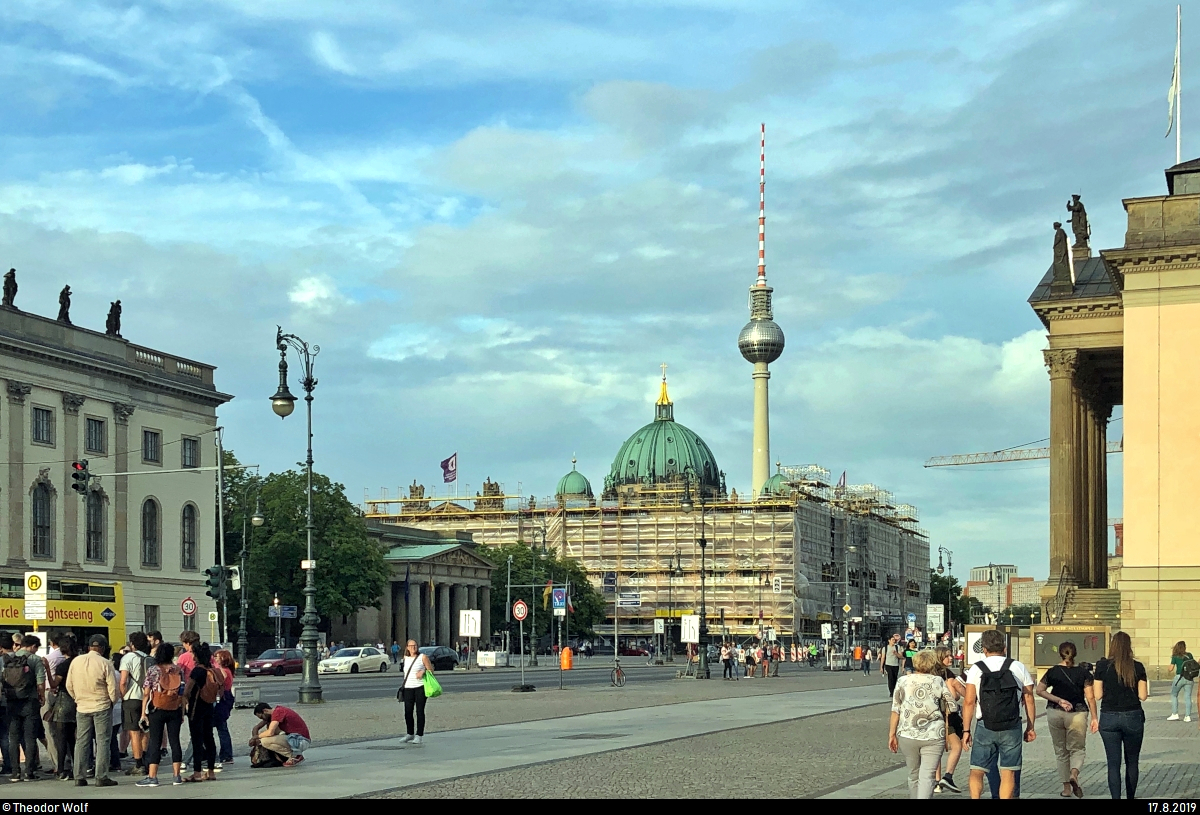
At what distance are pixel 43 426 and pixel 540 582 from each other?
69.7 m

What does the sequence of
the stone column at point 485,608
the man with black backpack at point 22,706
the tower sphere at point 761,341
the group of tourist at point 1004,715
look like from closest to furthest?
1. the group of tourist at point 1004,715
2. the man with black backpack at point 22,706
3. the stone column at point 485,608
4. the tower sphere at point 761,341

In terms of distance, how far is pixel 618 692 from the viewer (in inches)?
2029

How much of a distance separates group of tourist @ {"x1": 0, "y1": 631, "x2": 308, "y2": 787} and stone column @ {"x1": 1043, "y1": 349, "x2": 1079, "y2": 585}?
130 ft

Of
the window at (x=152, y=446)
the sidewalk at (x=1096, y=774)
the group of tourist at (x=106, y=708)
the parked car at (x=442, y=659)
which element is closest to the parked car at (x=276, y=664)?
the parked car at (x=442, y=659)

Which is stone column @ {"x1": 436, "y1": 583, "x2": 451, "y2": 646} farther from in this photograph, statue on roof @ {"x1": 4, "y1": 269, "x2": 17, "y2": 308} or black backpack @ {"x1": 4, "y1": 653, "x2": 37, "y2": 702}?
black backpack @ {"x1": 4, "y1": 653, "x2": 37, "y2": 702}

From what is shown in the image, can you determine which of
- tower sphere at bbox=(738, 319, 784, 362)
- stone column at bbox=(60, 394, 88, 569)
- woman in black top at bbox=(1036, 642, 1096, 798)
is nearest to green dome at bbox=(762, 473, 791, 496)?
tower sphere at bbox=(738, 319, 784, 362)

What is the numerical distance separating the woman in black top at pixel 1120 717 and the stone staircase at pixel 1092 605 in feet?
124

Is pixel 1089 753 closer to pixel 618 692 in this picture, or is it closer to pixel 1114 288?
pixel 618 692

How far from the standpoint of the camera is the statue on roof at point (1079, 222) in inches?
2366

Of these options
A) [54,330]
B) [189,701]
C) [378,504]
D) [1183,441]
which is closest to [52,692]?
[189,701]

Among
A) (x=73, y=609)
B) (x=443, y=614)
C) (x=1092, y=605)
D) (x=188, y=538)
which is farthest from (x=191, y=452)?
(x=443, y=614)

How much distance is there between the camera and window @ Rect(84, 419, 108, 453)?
74.9 meters

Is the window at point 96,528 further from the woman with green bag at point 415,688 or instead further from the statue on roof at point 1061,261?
the woman with green bag at point 415,688

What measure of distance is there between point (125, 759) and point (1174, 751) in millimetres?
15170
